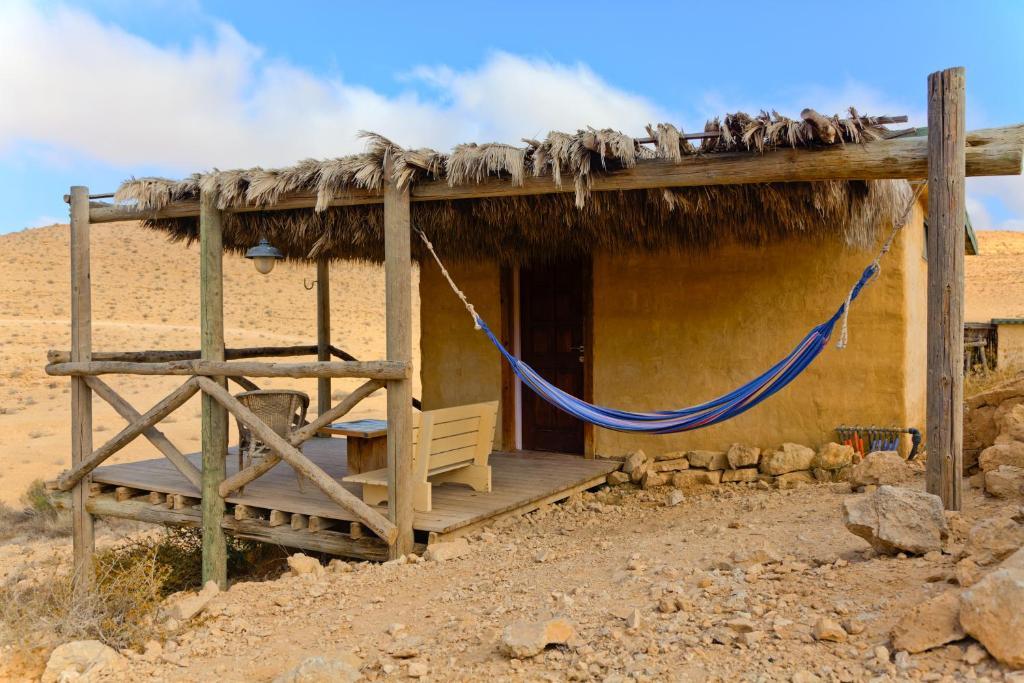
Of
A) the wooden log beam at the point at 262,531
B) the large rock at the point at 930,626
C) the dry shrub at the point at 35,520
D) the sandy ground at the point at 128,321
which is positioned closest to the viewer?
the large rock at the point at 930,626

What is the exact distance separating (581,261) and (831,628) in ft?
13.7

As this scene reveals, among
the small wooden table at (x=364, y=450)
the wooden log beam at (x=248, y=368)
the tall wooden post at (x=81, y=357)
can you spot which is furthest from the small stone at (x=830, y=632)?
the tall wooden post at (x=81, y=357)

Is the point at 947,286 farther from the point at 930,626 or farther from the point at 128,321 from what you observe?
the point at 128,321

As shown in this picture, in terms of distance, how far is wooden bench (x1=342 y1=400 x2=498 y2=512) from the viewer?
15.1 ft

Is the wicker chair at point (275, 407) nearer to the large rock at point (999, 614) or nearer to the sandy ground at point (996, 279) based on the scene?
the large rock at point (999, 614)

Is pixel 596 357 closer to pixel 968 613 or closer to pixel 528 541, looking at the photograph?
pixel 528 541

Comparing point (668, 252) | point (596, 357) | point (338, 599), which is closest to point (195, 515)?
point (338, 599)

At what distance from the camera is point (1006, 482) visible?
3.75 m

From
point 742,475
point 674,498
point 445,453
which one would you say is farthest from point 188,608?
point 742,475

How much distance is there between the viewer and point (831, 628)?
8.24 ft

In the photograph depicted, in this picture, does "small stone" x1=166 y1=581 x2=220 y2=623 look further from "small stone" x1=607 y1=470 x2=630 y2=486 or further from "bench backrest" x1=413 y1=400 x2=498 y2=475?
"small stone" x1=607 y1=470 x2=630 y2=486

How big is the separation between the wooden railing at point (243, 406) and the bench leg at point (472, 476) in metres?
0.81

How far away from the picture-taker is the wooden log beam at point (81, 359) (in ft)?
17.9

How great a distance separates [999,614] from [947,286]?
153 centimetres
